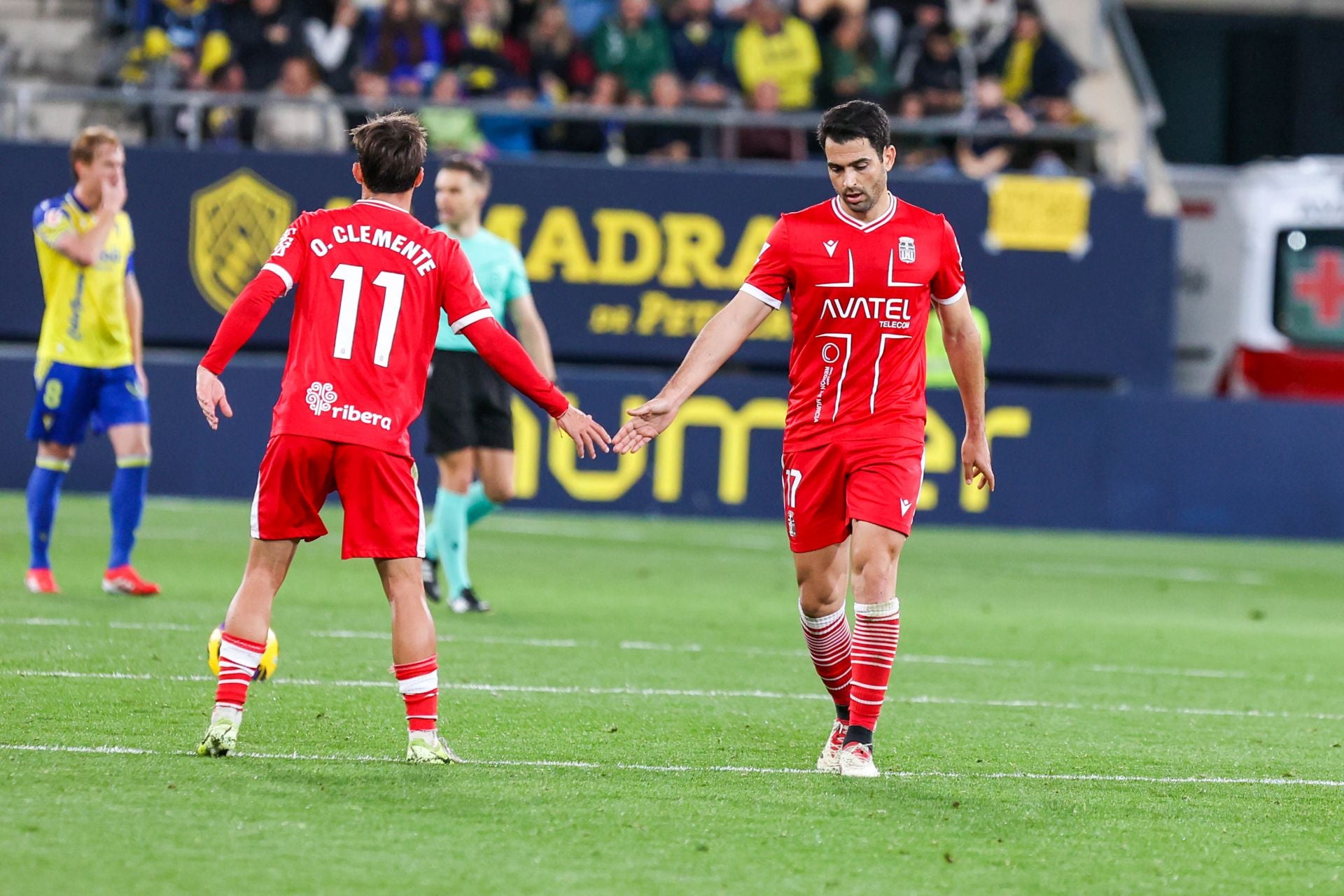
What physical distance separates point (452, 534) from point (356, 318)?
4.47 metres

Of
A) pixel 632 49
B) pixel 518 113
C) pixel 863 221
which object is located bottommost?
pixel 863 221

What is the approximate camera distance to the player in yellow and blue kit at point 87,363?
9773 millimetres

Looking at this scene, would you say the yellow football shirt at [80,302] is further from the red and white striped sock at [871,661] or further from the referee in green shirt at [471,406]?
the red and white striped sock at [871,661]

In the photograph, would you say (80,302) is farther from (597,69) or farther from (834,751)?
(597,69)

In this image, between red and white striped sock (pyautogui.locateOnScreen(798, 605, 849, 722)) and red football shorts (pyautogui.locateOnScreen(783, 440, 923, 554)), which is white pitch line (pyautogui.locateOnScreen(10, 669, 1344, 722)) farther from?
red football shorts (pyautogui.locateOnScreen(783, 440, 923, 554))

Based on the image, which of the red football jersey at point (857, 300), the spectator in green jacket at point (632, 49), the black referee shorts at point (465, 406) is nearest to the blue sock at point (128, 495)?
the black referee shorts at point (465, 406)

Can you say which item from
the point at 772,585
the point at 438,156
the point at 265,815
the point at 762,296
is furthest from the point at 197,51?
the point at 265,815

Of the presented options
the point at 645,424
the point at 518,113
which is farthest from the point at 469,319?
the point at 518,113

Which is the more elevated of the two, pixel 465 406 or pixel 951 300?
pixel 951 300

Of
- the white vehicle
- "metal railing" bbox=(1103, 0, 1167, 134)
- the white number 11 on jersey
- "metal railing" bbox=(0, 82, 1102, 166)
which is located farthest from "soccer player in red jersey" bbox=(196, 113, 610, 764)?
the white vehicle

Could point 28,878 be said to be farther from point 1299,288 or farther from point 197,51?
point 1299,288

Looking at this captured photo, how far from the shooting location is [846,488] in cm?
617

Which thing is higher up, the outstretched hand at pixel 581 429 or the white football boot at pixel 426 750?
the outstretched hand at pixel 581 429

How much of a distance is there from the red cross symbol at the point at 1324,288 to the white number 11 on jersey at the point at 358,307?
16753 millimetres
